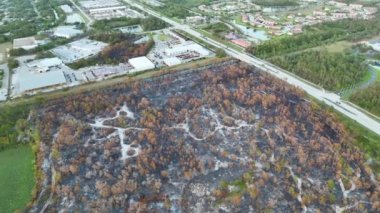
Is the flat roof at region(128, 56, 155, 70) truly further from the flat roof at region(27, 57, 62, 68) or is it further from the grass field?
the grass field

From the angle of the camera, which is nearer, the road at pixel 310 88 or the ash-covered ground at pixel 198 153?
the ash-covered ground at pixel 198 153

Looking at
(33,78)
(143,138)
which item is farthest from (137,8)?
(143,138)

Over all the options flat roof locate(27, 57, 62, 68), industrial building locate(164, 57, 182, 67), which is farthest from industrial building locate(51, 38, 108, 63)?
industrial building locate(164, 57, 182, 67)

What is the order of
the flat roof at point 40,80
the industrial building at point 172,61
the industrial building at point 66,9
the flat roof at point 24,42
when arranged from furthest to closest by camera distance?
1. the industrial building at point 66,9
2. the flat roof at point 24,42
3. the industrial building at point 172,61
4. the flat roof at point 40,80

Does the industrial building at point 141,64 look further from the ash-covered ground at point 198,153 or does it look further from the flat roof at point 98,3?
the flat roof at point 98,3

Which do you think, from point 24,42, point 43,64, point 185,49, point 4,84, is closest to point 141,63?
point 185,49

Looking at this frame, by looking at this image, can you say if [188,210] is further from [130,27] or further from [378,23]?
[378,23]

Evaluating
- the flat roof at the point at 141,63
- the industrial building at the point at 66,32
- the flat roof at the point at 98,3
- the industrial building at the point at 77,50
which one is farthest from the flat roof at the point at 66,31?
the flat roof at the point at 141,63
